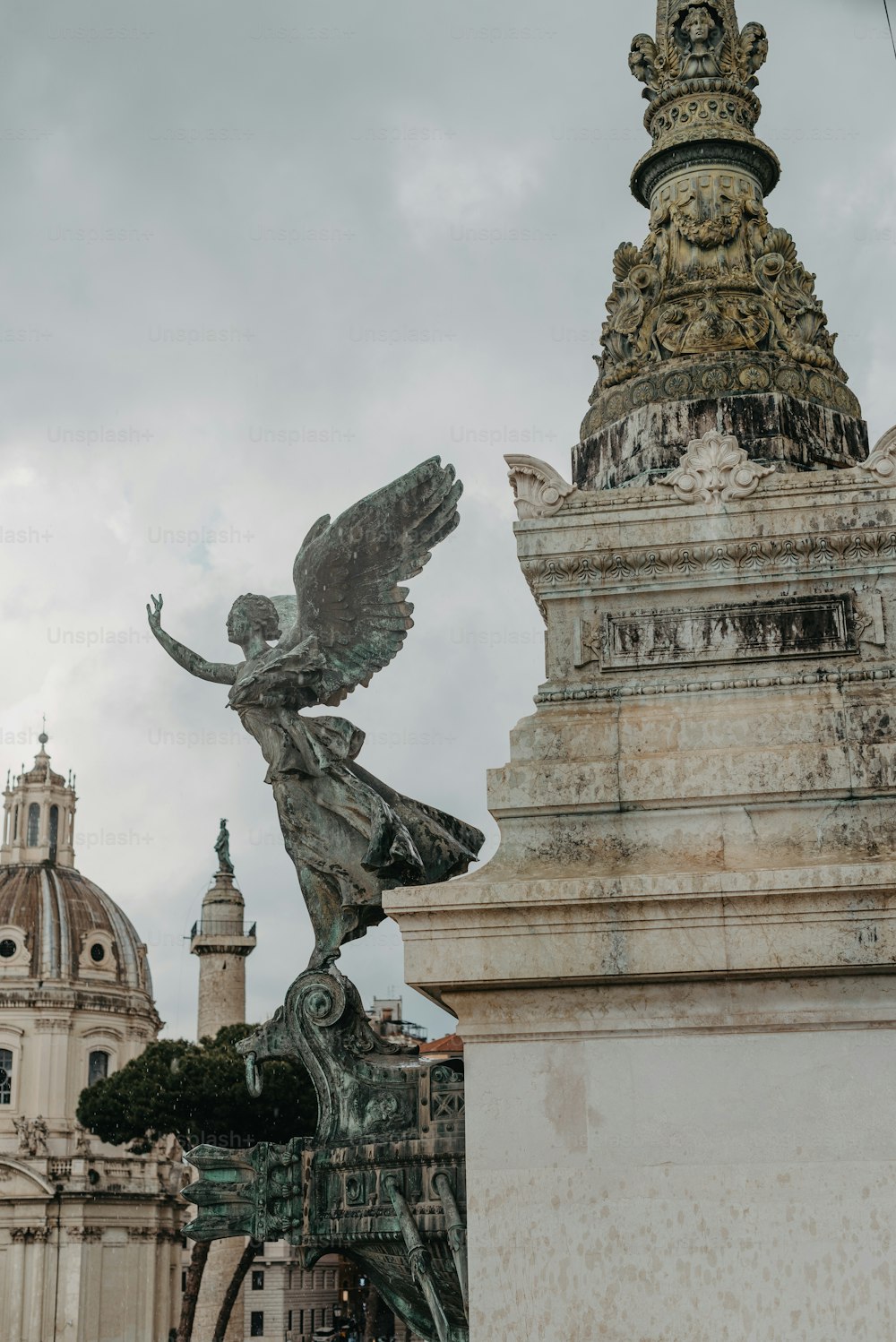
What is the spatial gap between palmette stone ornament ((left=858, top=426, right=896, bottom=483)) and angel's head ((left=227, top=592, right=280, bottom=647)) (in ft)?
10.8

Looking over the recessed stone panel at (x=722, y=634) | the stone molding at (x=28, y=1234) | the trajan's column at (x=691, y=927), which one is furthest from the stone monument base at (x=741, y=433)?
the stone molding at (x=28, y=1234)

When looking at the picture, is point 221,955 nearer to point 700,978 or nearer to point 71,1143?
point 71,1143

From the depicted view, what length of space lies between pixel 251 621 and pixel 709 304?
3164 mm

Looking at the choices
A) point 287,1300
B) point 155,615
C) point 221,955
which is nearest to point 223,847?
point 221,955

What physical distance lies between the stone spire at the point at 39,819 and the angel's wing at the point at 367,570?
87.6m

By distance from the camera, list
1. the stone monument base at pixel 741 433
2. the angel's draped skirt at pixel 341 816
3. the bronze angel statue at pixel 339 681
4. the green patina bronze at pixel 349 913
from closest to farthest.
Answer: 1. the green patina bronze at pixel 349 913
2. the angel's draped skirt at pixel 341 816
3. the bronze angel statue at pixel 339 681
4. the stone monument base at pixel 741 433

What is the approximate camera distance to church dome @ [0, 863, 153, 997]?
8694 centimetres

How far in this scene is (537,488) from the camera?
8398 millimetres

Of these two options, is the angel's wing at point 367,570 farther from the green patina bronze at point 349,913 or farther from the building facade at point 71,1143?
the building facade at point 71,1143

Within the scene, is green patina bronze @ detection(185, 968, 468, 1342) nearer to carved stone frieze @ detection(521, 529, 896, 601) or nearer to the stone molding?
carved stone frieze @ detection(521, 529, 896, 601)

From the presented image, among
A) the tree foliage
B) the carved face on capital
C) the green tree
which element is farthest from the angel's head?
the green tree

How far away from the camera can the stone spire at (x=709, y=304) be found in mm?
9266

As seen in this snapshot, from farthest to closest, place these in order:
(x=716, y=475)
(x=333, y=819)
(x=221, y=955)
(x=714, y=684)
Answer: (x=221, y=955) → (x=333, y=819) → (x=716, y=475) → (x=714, y=684)

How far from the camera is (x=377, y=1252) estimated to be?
27.1 ft
